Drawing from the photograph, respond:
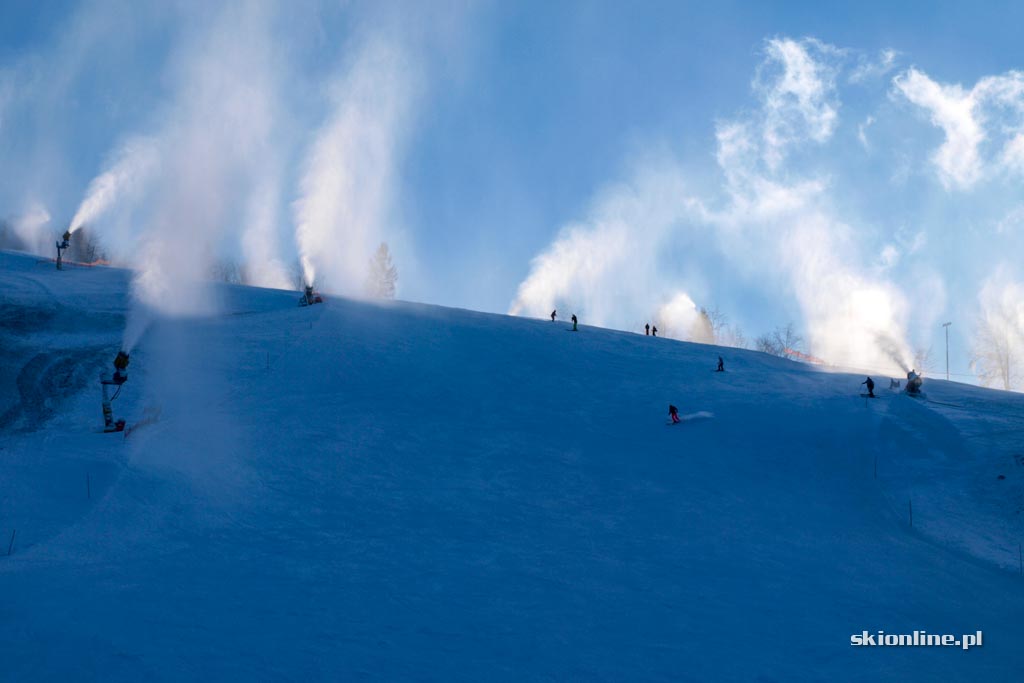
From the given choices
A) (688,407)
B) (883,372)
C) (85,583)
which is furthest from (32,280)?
(883,372)

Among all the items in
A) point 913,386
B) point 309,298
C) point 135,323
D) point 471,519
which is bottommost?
point 471,519

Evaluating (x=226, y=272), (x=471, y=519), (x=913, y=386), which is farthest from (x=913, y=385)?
(x=226, y=272)

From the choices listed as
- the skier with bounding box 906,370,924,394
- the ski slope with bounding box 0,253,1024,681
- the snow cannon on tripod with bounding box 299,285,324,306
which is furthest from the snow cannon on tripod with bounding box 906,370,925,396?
the snow cannon on tripod with bounding box 299,285,324,306

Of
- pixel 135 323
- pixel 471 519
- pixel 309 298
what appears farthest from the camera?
pixel 309 298

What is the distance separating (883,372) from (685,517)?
3018 centimetres

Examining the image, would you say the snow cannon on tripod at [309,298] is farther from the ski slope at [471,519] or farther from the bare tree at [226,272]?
the bare tree at [226,272]

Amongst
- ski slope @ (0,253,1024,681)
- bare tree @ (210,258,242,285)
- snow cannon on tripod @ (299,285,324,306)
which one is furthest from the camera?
bare tree @ (210,258,242,285)

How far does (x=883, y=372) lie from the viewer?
42.1 metres

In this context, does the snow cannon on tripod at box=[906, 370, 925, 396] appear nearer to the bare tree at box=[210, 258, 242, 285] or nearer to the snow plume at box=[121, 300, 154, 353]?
the snow plume at box=[121, 300, 154, 353]

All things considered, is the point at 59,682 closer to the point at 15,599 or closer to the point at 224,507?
the point at 15,599

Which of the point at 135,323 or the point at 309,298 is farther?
the point at 309,298

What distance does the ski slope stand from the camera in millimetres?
11234

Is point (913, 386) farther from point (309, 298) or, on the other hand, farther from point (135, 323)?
point (135, 323)

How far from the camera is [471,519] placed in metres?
16.9
